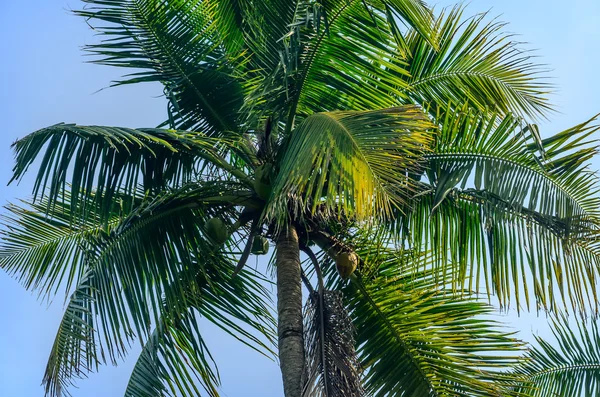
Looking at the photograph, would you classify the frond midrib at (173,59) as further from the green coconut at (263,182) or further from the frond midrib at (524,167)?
the frond midrib at (524,167)

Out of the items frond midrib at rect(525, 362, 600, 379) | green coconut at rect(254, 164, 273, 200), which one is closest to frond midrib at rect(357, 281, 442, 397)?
green coconut at rect(254, 164, 273, 200)

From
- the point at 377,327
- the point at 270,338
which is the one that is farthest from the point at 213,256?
the point at 377,327

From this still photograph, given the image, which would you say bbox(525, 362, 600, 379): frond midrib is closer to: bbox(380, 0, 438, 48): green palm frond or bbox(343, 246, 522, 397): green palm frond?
bbox(343, 246, 522, 397): green palm frond

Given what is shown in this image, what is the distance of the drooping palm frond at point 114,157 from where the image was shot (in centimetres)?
668

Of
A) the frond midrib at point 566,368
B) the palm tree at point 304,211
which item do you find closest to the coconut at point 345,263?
the palm tree at point 304,211

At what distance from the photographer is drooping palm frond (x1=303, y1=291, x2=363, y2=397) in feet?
21.9

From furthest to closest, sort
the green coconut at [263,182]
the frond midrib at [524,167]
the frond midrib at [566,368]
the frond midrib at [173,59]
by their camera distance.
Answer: the frond midrib at [566,368] → the frond midrib at [173,59] → the green coconut at [263,182] → the frond midrib at [524,167]

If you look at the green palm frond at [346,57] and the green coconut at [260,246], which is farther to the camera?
the green coconut at [260,246]

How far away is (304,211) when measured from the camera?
22.9ft

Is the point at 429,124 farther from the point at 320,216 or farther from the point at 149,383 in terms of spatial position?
the point at 149,383

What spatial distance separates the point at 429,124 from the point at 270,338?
269 cm

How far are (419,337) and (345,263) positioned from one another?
2.71 ft

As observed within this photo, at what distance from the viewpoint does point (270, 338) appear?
26.6 feet

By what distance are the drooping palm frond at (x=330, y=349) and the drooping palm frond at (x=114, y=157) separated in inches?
45.6
